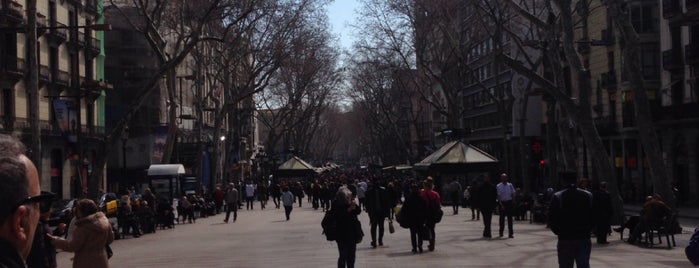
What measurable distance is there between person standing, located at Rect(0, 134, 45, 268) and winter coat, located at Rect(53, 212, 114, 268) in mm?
6609

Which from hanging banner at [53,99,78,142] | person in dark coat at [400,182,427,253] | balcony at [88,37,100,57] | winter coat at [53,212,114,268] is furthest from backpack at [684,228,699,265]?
balcony at [88,37,100,57]

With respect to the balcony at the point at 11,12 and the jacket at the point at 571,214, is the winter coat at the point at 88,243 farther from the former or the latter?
the balcony at the point at 11,12

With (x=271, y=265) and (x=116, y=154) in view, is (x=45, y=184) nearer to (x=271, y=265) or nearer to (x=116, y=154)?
(x=116, y=154)

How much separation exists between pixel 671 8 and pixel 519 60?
7.53 metres

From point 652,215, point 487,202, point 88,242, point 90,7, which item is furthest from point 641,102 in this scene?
point 90,7

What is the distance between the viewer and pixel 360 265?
16.0 metres

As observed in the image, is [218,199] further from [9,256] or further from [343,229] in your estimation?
[9,256]

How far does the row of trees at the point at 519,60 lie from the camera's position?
23.3 m

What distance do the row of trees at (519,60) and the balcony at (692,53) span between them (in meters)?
3.42

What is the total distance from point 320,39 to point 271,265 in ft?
116

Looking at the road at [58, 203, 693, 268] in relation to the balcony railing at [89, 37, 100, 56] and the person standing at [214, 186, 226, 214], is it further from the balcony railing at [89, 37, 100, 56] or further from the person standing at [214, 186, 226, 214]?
the balcony railing at [89, 37, 100, 56]

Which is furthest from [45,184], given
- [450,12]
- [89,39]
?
[450,12]

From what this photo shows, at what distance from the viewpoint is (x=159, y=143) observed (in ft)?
197

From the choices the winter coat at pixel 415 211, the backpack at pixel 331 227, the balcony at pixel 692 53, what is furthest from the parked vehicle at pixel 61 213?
the balcony at pixel 692 53
